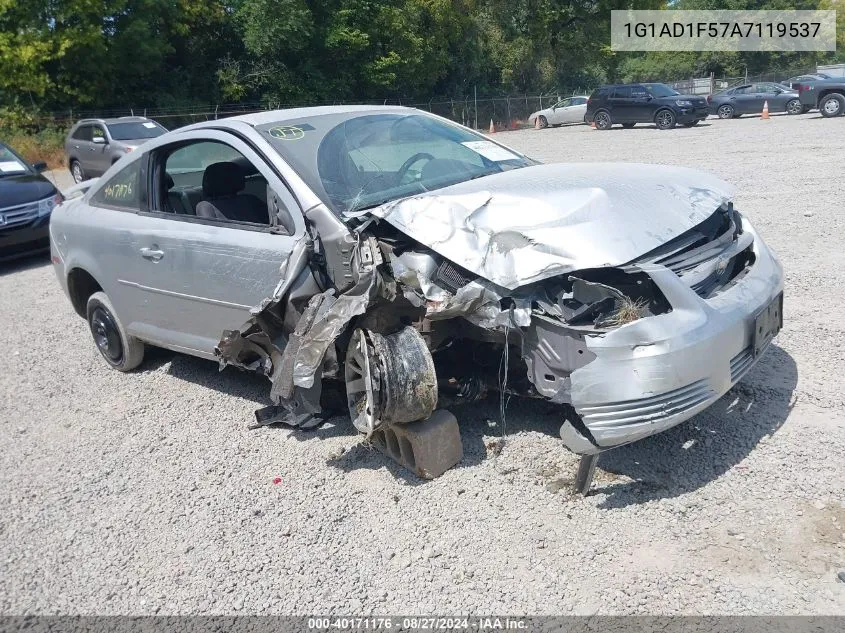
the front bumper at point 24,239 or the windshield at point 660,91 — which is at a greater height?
the front bumper at point 24,239

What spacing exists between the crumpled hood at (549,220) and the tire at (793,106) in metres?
26.4

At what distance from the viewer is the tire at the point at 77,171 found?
18375 mm

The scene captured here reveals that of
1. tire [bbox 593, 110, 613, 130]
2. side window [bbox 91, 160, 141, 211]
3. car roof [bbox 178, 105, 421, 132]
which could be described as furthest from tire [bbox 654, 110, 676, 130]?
side window [bbox 91, 160, 141, 211]

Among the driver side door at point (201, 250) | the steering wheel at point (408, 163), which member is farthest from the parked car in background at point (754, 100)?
the driver side door at point (201, 250)

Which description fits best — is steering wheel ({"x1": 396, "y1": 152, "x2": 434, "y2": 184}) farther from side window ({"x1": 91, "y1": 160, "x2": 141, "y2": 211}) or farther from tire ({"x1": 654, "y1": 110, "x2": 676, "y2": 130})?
tire ({"x1": 654, "y1": 110, "x2": 676, "y2": 130})

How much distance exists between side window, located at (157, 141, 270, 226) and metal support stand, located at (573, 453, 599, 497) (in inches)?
93.6

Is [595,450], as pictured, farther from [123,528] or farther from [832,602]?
[123,528]

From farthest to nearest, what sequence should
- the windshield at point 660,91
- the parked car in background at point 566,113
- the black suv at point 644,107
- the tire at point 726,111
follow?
the parked car in background at point 566,113
the tire at point 726,111
the windshield at point 660,91
the black suv at point 644,107

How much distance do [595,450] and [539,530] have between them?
424 mm

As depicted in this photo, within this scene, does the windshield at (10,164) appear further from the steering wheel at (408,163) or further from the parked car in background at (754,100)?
the parked car in background at (754,100)

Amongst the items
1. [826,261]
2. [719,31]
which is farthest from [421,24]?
[826,261]

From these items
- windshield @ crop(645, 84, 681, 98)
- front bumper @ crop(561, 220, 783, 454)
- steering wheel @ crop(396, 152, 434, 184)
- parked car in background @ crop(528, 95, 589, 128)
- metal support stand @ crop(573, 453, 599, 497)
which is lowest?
parked car in background @ crop(528, 95, 589, 128)

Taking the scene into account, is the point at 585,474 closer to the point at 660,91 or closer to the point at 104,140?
the point at 104,140

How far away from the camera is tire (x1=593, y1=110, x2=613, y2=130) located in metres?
27.4
